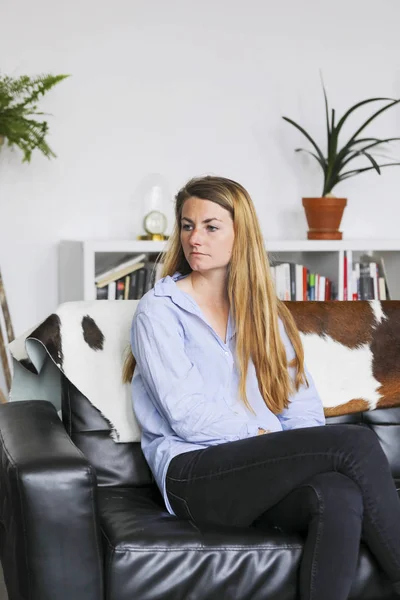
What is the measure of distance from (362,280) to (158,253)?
908mm

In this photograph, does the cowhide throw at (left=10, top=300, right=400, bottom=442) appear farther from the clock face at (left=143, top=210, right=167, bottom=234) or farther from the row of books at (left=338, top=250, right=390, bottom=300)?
the clock face at (left=143, top=210, right=167, bottom=234)

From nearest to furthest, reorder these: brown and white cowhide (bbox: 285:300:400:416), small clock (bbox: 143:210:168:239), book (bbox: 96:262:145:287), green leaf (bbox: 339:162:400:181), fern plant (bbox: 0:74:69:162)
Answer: brown and white cowhide (bbox: 285:300:400:416) < fern plant (bbox: 0:74:69:162) < book (bbox: 96:262:145:287) < small clock (bbox: 143:210:168:239) < green leaf (bbox: 339:162:400:181)

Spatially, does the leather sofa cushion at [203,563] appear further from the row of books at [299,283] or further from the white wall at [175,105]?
the white wall at [175,105]

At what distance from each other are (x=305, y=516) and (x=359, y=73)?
9.05ft

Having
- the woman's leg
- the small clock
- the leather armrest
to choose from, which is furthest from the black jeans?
the small clock

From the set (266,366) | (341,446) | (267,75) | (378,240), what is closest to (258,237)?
(266,366)

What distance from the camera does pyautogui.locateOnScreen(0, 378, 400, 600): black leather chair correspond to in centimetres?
171

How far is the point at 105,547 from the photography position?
1.80 m

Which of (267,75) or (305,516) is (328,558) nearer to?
(305,516)

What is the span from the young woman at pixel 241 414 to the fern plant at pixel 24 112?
141cm

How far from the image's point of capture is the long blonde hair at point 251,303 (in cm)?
224

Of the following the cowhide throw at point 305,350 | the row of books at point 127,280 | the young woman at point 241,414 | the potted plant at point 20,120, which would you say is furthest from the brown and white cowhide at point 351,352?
the potted plant at point 20,120

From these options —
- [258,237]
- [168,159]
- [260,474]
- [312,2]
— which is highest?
[312,2]

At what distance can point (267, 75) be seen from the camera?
4.03 meters
